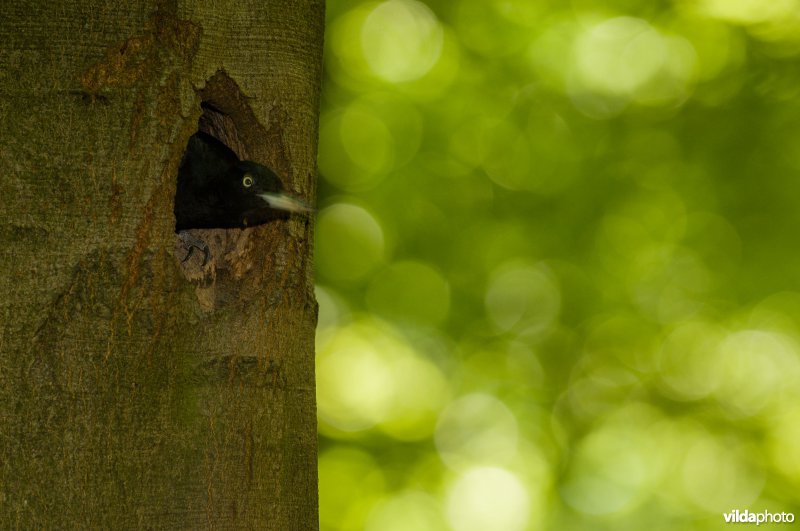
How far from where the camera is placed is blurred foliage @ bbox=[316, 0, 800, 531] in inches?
252

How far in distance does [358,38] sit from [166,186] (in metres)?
5.00

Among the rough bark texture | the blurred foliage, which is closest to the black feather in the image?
the rough bark texture

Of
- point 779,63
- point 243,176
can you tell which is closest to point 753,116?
point 779,63

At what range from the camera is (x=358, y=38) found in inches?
272

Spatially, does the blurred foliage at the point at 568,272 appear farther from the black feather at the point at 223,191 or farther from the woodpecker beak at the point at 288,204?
the woodpecker beak at the point at 288,204

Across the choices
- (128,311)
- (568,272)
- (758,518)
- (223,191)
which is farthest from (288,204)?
(758,518)

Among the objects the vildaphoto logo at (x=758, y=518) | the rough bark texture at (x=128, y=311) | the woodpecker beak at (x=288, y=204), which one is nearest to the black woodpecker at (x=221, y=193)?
the woodpecker beak at (x=288, y=204)

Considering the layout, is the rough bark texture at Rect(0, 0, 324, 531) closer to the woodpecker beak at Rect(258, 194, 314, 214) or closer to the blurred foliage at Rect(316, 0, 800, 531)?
the woodpecker beak at Rect(258, 194, 314, 214)

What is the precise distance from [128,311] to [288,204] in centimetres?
52

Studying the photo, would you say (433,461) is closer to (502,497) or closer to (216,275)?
(502,497)

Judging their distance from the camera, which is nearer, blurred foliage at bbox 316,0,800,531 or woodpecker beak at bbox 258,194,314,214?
woodpecker beak at bbox 258,194,314,214

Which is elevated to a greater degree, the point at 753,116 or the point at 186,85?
the point at 753,116

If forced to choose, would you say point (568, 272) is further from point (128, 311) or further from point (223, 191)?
point (128, 311)

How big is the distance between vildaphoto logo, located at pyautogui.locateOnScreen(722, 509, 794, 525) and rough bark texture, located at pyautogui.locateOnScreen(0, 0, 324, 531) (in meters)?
4.78
